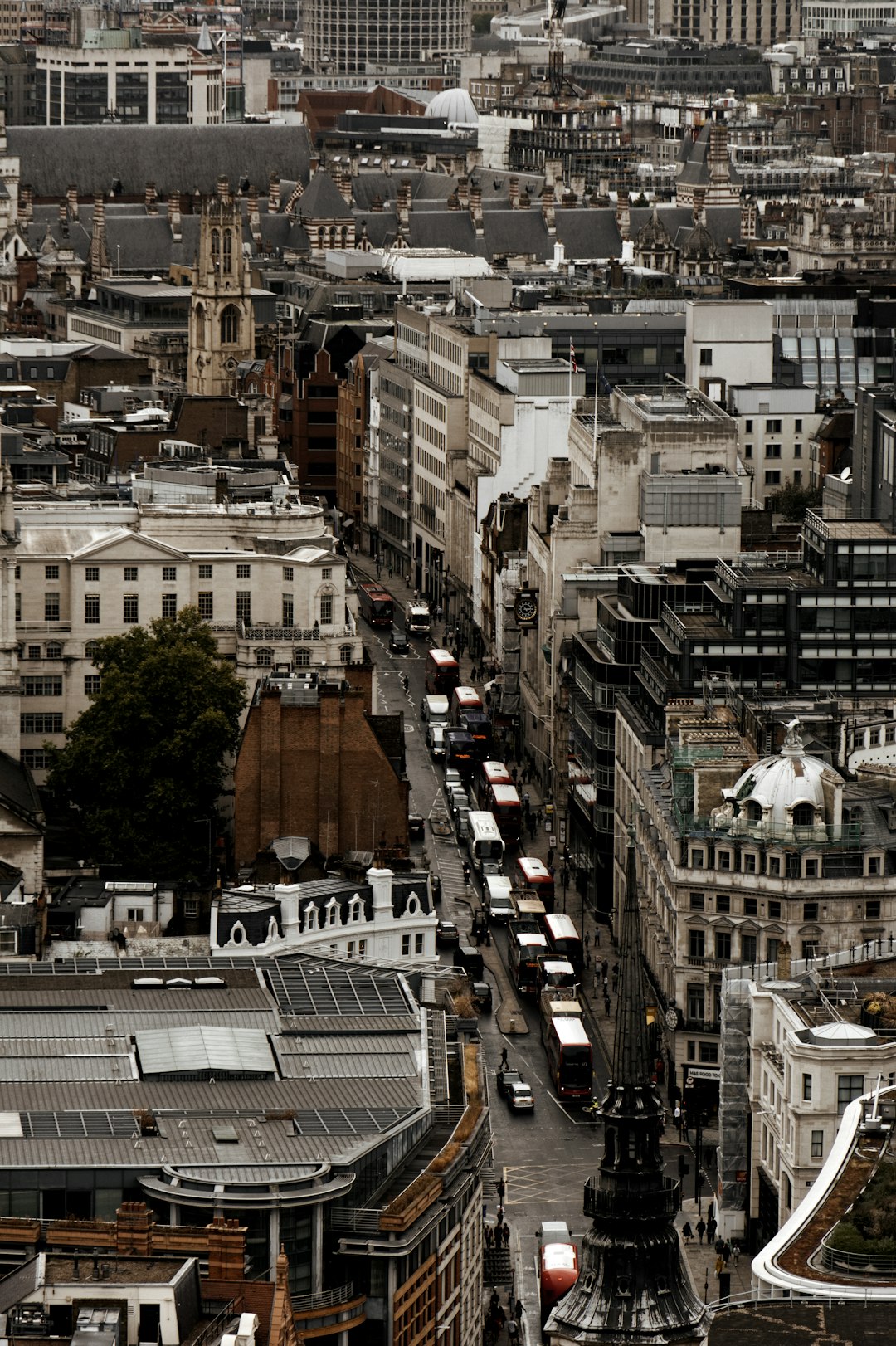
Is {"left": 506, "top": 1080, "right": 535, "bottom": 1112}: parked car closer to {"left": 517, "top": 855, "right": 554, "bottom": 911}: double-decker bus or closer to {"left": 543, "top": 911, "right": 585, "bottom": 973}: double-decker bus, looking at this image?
{"left": 543, "top": 911, "right": 585, "bottom": 973}: double-decker bus

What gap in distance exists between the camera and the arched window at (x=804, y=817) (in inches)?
6033

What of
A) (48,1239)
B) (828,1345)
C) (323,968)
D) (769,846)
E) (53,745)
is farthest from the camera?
(53,745)

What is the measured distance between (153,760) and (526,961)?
64.6 feet

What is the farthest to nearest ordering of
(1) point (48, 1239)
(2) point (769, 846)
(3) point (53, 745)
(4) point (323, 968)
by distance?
(3) point (53, 745), (2) point (769, 846), (4) point (323, 968), (1) point (48, 1239)

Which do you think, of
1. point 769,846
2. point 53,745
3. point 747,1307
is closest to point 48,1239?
Result: point 747,1307

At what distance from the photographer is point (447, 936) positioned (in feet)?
567

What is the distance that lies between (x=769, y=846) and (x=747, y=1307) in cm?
5543

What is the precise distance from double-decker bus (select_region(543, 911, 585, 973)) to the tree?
594 inches

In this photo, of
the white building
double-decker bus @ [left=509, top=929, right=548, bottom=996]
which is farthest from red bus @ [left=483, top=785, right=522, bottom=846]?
double-decker bus @ [left=509, top=929, right=548, bottom=996]

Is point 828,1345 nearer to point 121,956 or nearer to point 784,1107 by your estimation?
point 784,1107

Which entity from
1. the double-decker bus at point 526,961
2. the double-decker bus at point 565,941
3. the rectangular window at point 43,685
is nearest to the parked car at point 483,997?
the double-decker bus at point 526,961

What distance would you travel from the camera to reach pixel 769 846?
6033 inches

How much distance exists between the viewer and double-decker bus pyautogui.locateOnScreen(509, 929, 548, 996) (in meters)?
168

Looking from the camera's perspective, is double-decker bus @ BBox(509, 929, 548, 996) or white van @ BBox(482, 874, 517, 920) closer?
double-decker bus @ BBox(509, 929, 548, 996)
